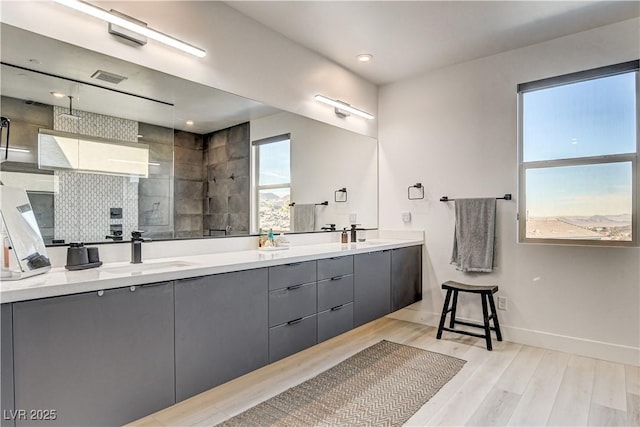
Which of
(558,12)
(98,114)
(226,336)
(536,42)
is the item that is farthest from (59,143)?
(536,42)

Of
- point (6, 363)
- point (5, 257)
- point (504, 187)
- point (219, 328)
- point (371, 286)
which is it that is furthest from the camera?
point (504, 187)

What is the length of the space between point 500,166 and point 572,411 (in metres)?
1.96

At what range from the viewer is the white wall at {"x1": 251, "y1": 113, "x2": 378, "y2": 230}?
121 inches

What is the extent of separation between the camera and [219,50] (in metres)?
→ 2.45

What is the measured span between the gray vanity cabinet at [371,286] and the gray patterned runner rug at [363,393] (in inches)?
12.9

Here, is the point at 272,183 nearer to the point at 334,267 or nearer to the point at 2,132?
the point at 334,267

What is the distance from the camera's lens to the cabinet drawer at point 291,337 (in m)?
2.15

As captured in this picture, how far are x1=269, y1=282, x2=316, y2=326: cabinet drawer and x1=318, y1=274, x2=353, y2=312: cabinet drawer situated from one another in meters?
0.09

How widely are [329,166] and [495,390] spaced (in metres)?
2.26

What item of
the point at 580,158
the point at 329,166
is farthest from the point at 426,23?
the point at 580,158

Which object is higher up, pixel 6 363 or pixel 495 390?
pixel 6 363

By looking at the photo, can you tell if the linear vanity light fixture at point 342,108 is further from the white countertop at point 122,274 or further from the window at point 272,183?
the white countertop at point 122,274

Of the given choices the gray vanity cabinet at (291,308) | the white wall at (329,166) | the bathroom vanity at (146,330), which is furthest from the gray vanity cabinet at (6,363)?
the white wall at (329,166)

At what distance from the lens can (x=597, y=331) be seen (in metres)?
2.81
